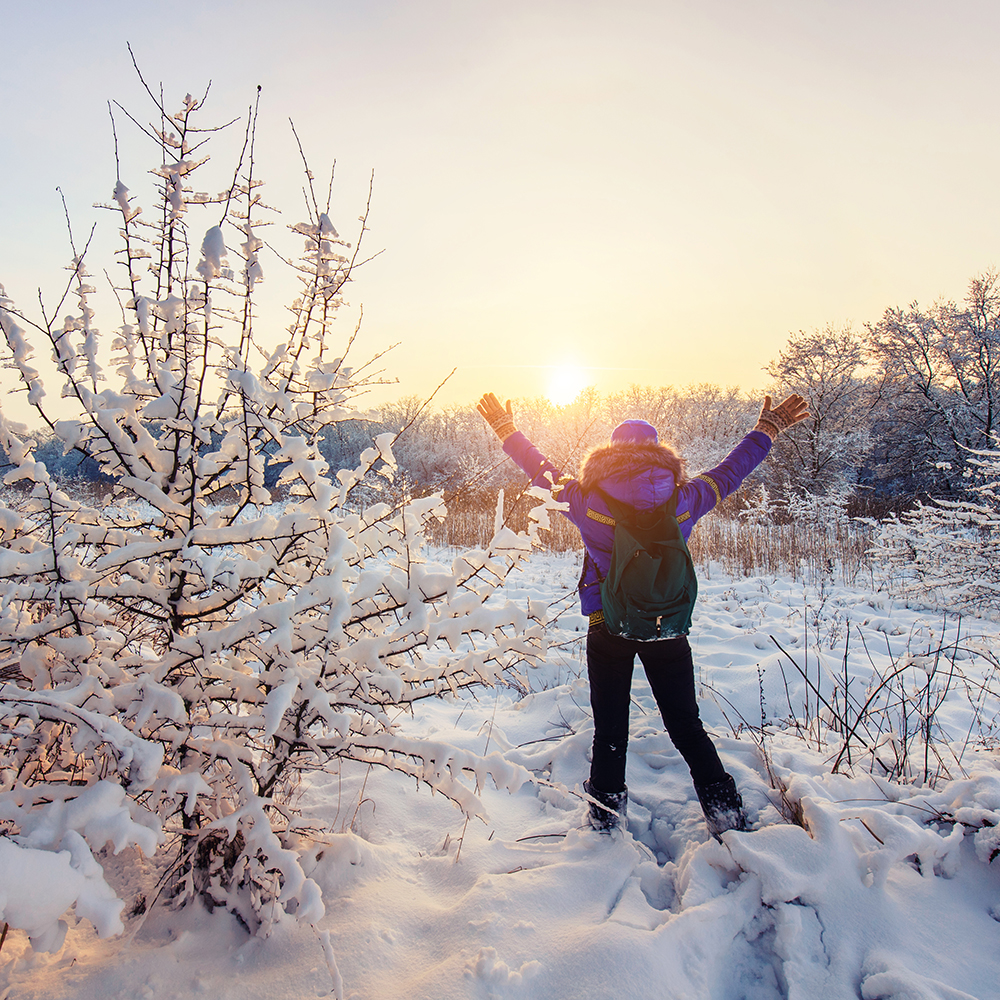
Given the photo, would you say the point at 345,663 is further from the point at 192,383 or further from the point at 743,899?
the point at 743,899

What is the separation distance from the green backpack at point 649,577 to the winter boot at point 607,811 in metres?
0.77

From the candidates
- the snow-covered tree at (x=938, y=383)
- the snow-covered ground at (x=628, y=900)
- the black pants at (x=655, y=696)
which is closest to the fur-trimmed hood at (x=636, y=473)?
the black pants at (x=655, y=696)

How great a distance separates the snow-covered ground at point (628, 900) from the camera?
165 cm

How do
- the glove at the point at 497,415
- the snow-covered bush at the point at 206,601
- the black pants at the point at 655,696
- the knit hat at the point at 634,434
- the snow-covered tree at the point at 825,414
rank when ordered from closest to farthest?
1. the snow-covered bush at the point at 206,601
2. the black pants at the point at 655,696
3. the knit hat at the point at 634,434
4. the glove at the point at 497,415
5. the snow-covered tree at the point at 825,414

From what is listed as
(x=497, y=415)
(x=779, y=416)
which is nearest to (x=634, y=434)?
(x=497, y=415)

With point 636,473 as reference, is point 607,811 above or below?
below

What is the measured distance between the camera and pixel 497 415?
118 inches

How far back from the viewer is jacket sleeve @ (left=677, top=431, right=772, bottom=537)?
2416mm

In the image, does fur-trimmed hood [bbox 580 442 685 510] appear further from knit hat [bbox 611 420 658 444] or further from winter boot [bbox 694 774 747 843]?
winter boot [bbox 694 774 747 843]

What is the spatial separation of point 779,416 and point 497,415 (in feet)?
4.86

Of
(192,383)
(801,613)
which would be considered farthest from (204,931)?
(801,613)

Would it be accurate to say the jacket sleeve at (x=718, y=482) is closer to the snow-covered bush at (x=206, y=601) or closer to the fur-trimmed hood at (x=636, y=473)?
the fur-trimmed hood at (x=636, y=473)

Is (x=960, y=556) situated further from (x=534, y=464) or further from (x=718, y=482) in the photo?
(x=534, y=464)

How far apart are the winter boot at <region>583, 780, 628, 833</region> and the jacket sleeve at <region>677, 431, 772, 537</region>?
1.23 metres
